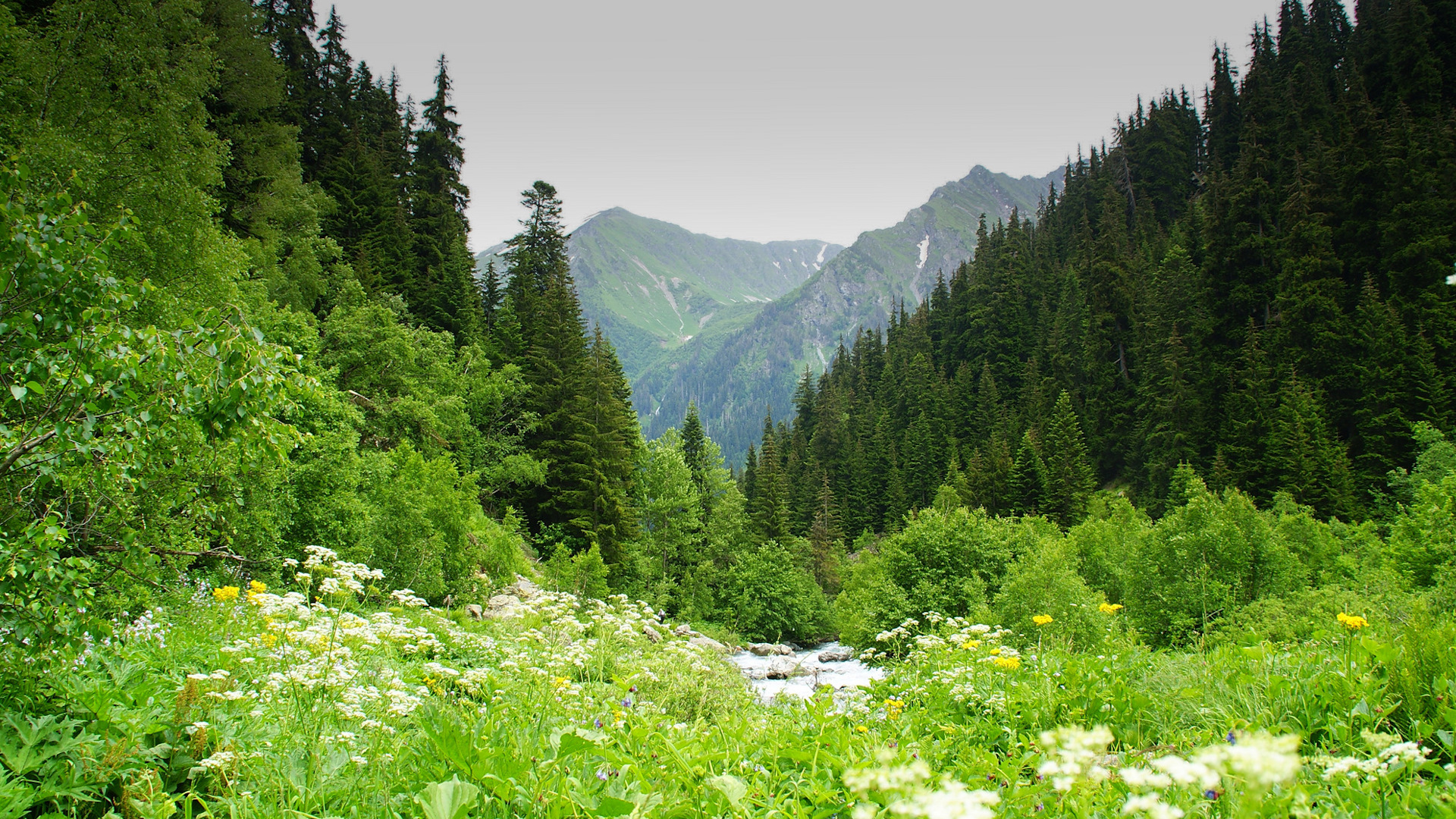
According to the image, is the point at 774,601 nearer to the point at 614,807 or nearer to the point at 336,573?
the point at 336,573

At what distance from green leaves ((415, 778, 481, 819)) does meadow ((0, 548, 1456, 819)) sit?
0.01 metres

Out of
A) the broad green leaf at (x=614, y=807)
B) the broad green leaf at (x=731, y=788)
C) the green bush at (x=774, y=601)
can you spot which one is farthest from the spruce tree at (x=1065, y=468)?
the broad green leaf at (x=614, y=807)

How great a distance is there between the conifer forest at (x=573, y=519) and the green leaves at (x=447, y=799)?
4 centimetres

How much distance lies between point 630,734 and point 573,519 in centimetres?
3183

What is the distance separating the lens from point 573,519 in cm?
3447

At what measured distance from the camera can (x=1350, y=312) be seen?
142 feet

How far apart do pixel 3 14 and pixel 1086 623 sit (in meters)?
27.3

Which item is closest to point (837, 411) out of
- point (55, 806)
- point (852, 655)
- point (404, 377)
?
point (852, 655)

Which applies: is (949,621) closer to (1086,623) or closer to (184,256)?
(1086,623)

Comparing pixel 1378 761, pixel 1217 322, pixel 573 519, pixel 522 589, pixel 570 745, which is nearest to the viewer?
pixel 1378 761

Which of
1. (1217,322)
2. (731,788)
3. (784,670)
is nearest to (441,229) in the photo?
(784,670)

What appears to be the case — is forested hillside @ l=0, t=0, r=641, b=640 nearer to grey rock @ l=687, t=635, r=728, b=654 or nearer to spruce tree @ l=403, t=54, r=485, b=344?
spruce tree @ l=403, t=54, r=485, b=344

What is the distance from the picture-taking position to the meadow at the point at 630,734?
9.43 feet

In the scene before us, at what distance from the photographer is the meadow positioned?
2.87 m
